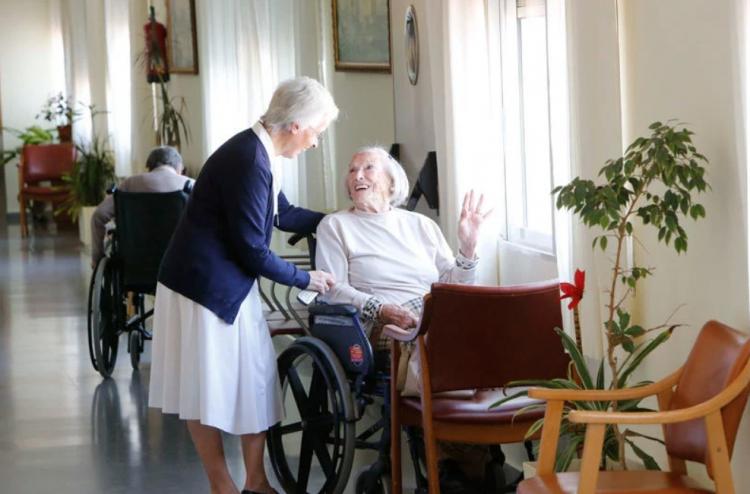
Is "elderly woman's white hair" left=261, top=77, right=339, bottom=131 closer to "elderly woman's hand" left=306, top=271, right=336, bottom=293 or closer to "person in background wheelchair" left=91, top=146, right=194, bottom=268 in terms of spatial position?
"elderly woman's hand" left=306, top=271, right=336, bottom=293

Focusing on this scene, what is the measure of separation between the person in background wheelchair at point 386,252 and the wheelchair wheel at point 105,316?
2.50 meters

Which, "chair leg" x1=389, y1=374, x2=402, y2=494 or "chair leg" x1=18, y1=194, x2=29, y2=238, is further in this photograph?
"chair leg" x1=18, y1=194, x2=29, y2=238

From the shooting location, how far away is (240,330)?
4.11 meters

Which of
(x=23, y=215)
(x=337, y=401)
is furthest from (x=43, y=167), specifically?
(x=337, y=401)

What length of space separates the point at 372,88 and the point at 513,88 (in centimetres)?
222

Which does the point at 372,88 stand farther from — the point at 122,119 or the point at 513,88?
the point at 122,119

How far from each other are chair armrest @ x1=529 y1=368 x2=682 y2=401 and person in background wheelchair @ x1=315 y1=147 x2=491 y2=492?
1274 millimetres

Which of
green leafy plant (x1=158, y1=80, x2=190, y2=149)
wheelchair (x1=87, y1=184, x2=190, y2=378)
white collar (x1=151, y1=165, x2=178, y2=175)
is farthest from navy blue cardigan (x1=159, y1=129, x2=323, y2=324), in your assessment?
green leafy plant (x1=158, y1=80, x2=190, y2=149)

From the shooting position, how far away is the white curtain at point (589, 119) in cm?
366

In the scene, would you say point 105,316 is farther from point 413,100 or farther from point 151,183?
point 413,100

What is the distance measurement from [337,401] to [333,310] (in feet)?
0.98

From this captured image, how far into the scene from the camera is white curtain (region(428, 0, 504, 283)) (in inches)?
198

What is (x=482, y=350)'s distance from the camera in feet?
12.1

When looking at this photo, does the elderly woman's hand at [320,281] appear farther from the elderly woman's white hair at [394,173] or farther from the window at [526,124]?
the window at [526,124]
